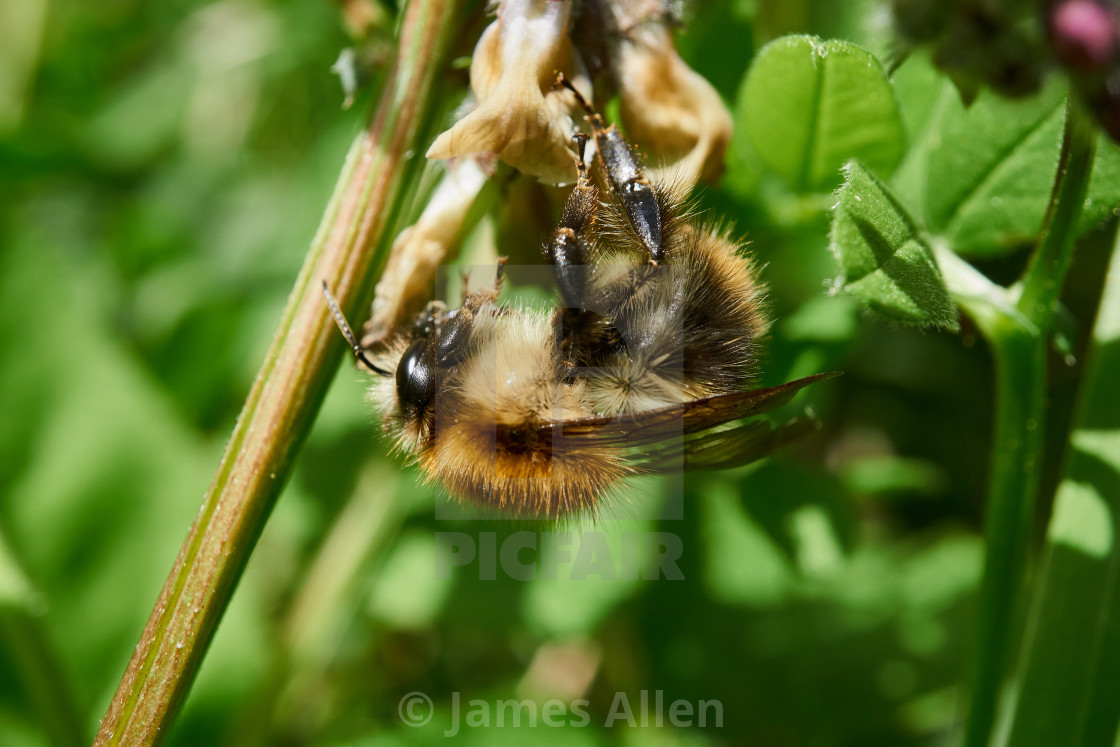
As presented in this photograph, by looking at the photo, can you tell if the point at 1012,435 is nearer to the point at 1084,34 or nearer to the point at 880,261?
the point at 880,261

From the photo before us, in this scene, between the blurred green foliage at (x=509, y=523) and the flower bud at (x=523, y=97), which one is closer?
the flower bud at (x=523, y=97)

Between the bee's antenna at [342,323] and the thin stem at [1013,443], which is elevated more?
the bee's antenna at [342,323]

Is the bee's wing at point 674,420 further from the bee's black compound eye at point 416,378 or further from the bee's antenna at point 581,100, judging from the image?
the bee's antenna at point 581,100

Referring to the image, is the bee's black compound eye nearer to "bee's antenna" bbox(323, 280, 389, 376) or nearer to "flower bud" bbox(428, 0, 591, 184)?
"bee's antenna" bbox(323, 280, 389, 376)

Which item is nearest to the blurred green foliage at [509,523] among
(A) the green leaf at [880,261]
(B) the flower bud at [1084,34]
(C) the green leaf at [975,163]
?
(C) the green leaf at [975,163]

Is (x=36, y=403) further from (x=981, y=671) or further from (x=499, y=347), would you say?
(x=981, y=671)

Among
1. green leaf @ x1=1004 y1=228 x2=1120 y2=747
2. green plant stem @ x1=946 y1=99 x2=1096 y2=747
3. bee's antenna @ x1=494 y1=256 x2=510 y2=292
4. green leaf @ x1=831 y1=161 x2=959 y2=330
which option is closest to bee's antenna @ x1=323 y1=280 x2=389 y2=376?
bee's antenna @ x1=494 y1=256 x2=510 y2=292
